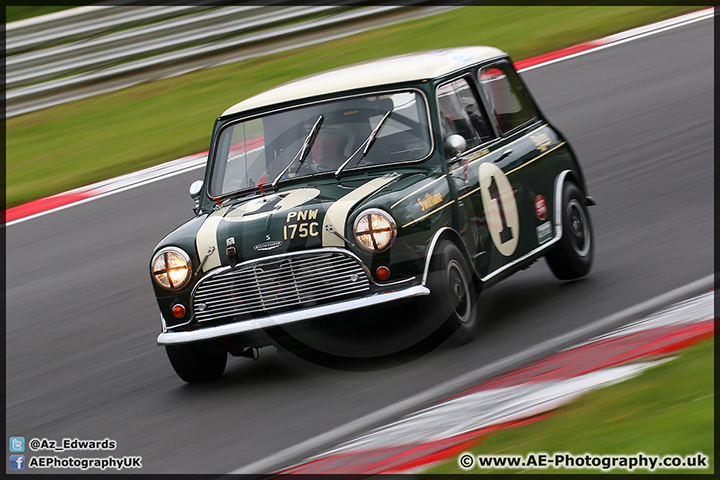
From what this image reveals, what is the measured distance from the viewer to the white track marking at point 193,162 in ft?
37.0

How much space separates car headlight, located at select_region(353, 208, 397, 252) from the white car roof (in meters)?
1.17

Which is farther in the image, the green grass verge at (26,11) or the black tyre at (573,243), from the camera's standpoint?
the green grass verge at (26,11)

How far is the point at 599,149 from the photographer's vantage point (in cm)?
1052

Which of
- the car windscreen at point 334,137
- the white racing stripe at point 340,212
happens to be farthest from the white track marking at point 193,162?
the white racing stripe at point 340,212

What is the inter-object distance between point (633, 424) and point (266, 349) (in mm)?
2971

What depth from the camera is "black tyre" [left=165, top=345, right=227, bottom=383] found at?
18.7 ft

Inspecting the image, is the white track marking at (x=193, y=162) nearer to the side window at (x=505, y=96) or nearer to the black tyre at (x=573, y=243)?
the side window at (x=505, y=96)

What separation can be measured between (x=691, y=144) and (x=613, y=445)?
22.2 ft

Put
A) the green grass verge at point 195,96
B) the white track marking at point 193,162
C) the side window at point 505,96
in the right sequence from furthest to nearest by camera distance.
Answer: the green grass verge at point 195,96 < the white track marking at point 193,162 < the side window at point 505,96

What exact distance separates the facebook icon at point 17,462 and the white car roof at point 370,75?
2.44 m

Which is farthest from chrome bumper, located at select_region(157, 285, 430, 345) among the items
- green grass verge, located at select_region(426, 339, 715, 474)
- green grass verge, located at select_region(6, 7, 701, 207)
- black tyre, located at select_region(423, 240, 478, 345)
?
green grass verge, located at select_region(6, 7, 701, 207)

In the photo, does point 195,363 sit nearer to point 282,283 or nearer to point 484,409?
point 282,283

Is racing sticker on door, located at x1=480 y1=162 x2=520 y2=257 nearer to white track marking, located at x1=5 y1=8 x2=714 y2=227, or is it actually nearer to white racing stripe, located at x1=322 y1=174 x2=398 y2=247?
white racing stripe, located at x1=322 y1=174 x2=398 y2=247

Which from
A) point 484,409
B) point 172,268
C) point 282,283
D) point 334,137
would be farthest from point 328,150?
point 484,409
